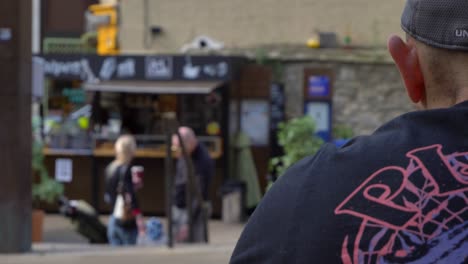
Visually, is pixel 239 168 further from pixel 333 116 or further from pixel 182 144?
pixel 182 144

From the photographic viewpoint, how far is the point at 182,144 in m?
9.77

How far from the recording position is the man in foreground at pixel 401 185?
1.35 meters

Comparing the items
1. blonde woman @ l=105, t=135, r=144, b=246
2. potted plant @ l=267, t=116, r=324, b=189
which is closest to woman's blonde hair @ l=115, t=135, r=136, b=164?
blonde woman @ l=105, t=135, r=144, b=246

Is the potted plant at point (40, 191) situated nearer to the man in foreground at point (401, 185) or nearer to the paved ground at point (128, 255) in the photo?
the paved ground at point (128, 255)

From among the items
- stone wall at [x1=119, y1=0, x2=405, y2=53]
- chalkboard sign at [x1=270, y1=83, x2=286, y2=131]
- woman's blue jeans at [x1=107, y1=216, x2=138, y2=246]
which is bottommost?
woman's blue jeans at [x1=107, y1=216, x2=138, y2=246]

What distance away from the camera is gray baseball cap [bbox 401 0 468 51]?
1446mm

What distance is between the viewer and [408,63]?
152 cm

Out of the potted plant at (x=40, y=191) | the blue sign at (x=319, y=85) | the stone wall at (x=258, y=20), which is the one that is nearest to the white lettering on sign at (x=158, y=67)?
the stone wall at (x=258, y=20)

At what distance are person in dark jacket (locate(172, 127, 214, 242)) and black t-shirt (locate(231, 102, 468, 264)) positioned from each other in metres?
8.40

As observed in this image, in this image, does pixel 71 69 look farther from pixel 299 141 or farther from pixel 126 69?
pixel 299 141

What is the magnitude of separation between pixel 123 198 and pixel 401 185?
8710 mm

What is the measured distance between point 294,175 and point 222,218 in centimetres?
1404

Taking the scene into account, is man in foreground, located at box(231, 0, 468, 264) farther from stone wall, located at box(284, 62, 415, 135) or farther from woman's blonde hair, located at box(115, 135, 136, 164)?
stone wall, located at box(284, 62, 415, 135)

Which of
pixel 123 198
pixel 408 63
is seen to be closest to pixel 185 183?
pixel 123 198
